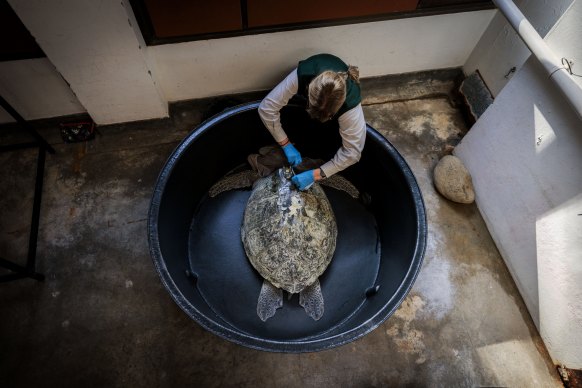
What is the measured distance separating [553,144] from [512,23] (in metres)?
0.59

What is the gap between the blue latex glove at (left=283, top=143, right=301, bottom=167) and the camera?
194 centimetres

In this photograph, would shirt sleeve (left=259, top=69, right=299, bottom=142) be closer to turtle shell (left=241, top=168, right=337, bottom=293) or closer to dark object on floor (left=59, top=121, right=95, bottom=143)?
turtle shell (left=241, top=168, right=337, bottom=293)

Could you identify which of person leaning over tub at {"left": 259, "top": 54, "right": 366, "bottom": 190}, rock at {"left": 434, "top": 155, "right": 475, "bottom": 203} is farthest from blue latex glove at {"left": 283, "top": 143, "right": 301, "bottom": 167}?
rock at {"left": 434, "top": 155, "right": 475, "bottom": 203}

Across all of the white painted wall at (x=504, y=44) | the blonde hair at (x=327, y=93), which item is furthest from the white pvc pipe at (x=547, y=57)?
the blonde hair at (x=327, y=93)

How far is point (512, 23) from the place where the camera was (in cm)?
175

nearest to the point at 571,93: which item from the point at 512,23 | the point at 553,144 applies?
the point at 553,144

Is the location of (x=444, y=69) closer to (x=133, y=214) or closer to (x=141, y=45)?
(x=141, y=45)

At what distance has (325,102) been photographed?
142 centimetres

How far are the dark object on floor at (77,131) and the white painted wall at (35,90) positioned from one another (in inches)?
2.8

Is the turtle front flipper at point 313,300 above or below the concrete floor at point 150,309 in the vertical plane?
above

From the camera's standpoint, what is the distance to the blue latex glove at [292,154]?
6.35ft

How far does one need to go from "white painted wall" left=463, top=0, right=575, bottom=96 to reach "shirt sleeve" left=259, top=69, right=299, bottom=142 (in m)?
1.29

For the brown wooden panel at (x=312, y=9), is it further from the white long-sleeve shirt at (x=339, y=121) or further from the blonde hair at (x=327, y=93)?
the blonde hair at (x=327, y=93)

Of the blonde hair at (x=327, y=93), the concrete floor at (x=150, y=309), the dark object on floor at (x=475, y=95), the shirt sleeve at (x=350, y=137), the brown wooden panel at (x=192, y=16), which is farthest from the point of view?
the dark object on floor at (x=475, y=95)
